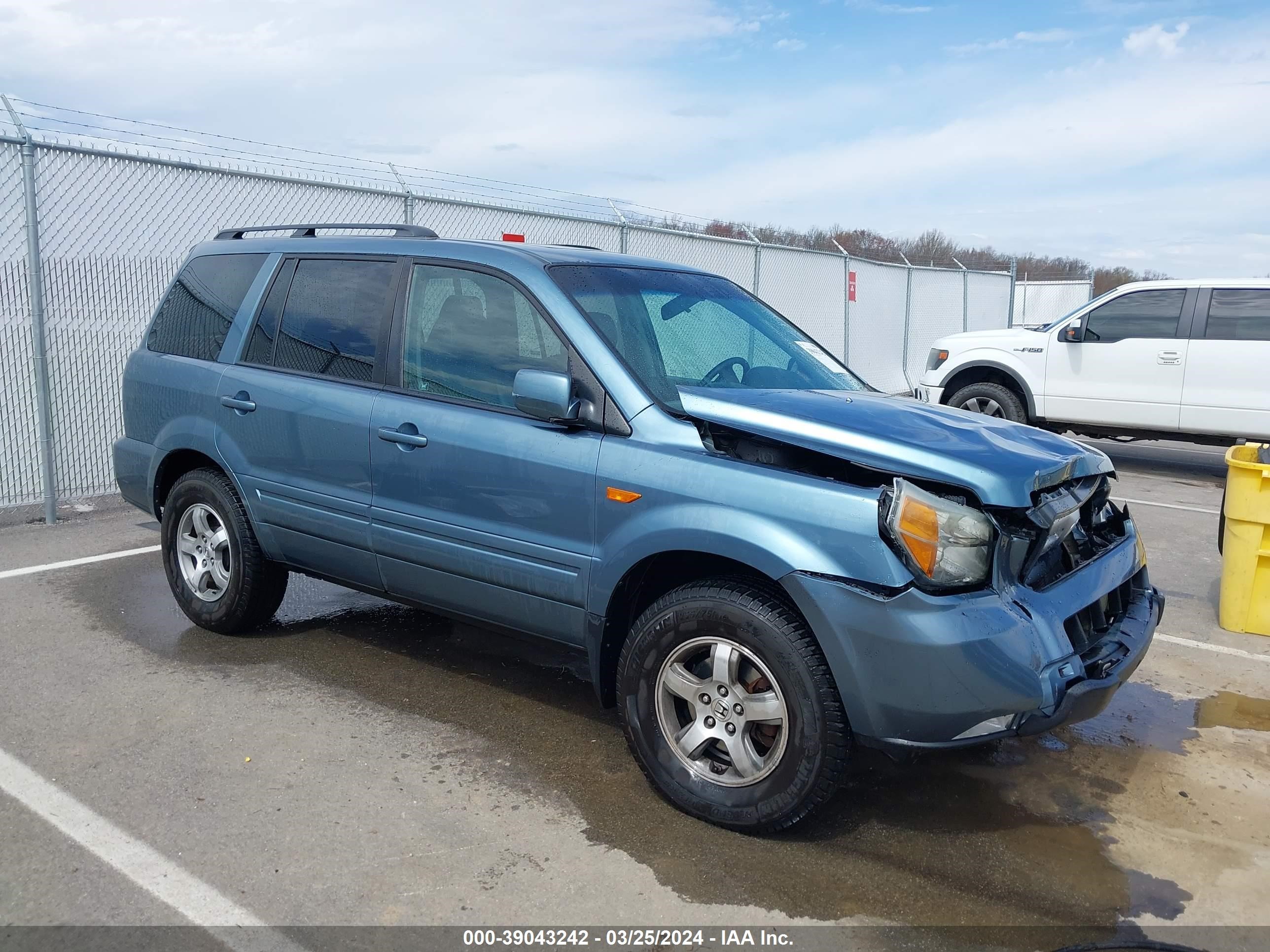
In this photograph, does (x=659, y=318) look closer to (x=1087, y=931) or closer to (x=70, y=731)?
(x=1087, y=931)

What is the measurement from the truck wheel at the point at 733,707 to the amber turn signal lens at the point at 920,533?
0.41 meters

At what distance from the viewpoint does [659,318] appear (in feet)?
13.4

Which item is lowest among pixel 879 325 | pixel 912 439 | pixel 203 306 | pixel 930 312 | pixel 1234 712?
pixel 1234 712

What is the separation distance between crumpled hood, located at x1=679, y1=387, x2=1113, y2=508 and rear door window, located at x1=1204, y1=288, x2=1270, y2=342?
7702 mm

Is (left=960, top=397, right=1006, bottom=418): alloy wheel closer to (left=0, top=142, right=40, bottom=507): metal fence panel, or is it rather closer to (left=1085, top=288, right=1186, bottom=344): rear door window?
(left=1085, top=288, right=1186, bottom=344): rear door window

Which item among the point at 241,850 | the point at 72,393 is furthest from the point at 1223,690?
the point at 72,393

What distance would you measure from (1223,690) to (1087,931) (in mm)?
2416

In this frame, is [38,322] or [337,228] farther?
[38,322]

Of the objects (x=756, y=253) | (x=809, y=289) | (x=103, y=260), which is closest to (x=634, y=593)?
(x=103, y=260)

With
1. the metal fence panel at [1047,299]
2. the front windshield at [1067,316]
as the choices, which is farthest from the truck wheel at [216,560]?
the metal fence panel at [1047,299]

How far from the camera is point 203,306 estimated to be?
512 cm

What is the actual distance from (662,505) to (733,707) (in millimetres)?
678

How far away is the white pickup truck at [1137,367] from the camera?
10273mm

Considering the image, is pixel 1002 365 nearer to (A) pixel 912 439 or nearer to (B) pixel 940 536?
(A) pixel 912 439
